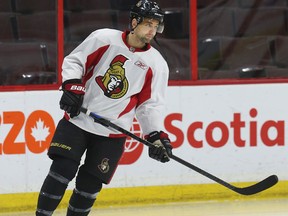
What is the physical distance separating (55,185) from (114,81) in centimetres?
52

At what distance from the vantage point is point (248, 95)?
5.90 metres

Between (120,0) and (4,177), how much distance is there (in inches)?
48.7

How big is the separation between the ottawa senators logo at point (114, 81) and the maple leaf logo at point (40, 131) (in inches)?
50.1

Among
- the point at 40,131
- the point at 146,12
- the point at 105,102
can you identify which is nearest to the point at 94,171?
the point at 105,102

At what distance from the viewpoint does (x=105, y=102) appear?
432 centimetres

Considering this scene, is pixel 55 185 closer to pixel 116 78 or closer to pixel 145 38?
pixel 116 78

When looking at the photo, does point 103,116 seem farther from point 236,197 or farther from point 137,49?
point 236,197

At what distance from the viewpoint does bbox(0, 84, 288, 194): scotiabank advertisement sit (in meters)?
5.46

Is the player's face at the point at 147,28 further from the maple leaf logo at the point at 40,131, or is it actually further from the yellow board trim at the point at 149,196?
the yellow board trim at the point at 149,196

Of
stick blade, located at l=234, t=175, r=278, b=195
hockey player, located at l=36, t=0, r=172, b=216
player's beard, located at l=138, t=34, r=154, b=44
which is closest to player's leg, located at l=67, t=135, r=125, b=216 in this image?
hockey player, located at l=36, t=0, r=172, b=216

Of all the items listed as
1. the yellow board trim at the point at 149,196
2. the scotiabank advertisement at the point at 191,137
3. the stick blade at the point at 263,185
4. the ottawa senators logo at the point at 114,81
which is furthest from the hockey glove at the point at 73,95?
the yellow board trim at the point at 149,196

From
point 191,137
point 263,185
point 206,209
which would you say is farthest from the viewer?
point 191,137

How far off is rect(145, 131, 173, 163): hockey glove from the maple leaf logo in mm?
1271

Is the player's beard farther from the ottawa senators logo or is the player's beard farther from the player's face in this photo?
the ottawa senators logo
